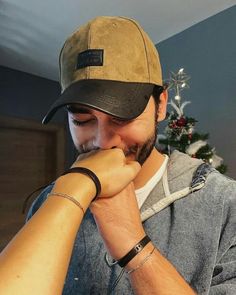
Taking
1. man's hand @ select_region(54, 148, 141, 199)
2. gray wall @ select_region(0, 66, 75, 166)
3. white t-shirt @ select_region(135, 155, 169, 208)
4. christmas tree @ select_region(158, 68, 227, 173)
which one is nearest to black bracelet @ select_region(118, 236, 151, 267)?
man's hand @ select_region(54, 148, 141, 199)

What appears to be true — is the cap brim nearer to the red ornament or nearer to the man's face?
the man's face

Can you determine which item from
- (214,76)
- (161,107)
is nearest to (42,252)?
(161,107)

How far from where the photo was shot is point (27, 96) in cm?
283

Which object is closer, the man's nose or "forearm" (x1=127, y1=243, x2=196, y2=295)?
"forearm" (x1=127, y1=243, x2=196, y2=295)

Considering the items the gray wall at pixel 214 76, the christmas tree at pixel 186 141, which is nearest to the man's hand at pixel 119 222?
the christmas tree at pixel 186 141

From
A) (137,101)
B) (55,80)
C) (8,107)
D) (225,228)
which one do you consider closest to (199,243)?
(225,228)

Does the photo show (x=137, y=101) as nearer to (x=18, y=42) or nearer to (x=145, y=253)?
(x=145, y=253)

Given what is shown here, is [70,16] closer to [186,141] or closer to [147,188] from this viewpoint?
[186,141]

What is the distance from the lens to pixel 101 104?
629 mm

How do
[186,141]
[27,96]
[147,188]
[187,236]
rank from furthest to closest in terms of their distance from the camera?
[27,96] < [186,141] < [147,188] < [187,236]

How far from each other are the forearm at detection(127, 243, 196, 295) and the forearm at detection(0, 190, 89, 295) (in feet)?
0.46

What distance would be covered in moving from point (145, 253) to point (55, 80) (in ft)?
9.15

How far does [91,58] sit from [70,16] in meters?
1.46

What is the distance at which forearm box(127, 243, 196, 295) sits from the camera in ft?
1.60
